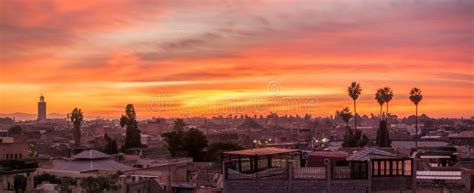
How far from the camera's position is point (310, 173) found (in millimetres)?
22062

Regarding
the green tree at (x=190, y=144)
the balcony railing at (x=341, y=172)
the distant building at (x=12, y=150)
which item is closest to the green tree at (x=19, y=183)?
the distant building at (x=12, y=150)

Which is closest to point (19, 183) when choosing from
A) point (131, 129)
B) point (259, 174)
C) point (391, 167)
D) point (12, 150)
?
point (259, 174)

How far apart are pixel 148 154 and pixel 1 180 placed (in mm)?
26896

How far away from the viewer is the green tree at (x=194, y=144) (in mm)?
61938

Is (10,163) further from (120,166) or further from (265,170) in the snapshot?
(265,170)

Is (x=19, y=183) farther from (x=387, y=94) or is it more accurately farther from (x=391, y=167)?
(x=387, y=94)

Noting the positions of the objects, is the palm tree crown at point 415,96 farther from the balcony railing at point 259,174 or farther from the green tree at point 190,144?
the balcony railing at point 259,174

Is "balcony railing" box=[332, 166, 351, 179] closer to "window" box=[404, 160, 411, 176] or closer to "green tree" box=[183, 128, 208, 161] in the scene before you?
"window" box=[404, 160, 411, 176]

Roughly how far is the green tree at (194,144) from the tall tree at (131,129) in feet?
49.1

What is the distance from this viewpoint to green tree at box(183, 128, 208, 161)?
6194 cm

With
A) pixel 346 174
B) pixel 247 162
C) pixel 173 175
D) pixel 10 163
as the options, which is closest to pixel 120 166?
pixel 173 175

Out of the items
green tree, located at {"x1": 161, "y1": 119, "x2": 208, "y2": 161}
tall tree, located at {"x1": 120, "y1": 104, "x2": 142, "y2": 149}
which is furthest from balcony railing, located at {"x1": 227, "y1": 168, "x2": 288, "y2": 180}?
tall tree, located at {"x1": 120, "y1": 104, "x2": 142, "y2": 149}

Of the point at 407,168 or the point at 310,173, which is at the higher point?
the point at 407,168

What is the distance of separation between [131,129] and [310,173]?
188 feet
